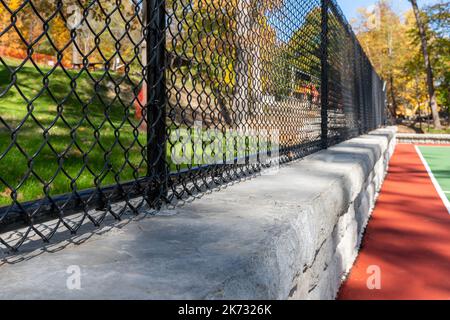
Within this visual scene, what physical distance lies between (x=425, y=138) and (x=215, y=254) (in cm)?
2158

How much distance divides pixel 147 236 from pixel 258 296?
629 millimetres

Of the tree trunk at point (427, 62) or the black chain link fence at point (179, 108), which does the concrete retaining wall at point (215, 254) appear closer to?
the black chain link fence at point (179, 108)

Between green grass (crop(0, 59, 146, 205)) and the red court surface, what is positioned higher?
green grass (crop(0, 59, 146, 205))

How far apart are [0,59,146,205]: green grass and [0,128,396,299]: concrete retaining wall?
315 mm

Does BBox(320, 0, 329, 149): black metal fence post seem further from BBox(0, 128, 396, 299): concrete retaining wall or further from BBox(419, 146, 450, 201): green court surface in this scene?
BBox(0, 128, 396, 299): concrete retaining wall

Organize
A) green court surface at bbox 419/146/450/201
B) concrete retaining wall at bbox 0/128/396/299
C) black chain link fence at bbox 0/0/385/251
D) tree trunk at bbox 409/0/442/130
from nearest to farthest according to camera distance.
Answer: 1. concrete retaining wall at bbox 0/128/396/299
2. black chain link fence at bbox 0/0/385/251
3. green court surface at bbox 419/146/450/201
4. tree trunk at bbox 409/0/442/130

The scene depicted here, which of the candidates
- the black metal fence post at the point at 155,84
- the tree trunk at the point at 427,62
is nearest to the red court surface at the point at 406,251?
the black metal fence post at the point at 155,84

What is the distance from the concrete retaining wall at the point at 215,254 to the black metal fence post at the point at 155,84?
0.30m

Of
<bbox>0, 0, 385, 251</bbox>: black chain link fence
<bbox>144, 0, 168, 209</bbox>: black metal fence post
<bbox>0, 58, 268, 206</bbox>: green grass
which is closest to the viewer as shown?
<bbox>0, 58, 268, 206</bbox>: green grass

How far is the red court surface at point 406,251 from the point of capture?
334cm

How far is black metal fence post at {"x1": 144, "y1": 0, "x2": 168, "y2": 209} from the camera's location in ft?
7.38

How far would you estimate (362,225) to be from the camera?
491 cm

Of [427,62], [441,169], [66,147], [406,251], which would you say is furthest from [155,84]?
[427,62]

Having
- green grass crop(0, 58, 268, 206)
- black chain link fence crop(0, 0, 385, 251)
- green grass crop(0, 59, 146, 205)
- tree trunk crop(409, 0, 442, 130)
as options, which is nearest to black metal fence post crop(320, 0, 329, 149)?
black chain link fence crop(0, 0, 385, 251)
